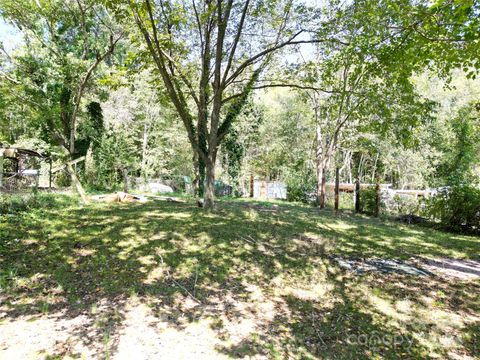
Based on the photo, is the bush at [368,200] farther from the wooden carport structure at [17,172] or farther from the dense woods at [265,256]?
the wooden carport structure at [17,172]

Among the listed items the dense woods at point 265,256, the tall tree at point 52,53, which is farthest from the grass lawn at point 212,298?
the tall tree at point 52,53

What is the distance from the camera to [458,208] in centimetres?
898

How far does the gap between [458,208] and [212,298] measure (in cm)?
830

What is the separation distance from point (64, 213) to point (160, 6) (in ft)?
20.0

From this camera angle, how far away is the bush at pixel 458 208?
8.61 m

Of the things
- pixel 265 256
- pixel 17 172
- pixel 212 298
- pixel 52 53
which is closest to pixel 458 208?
pixel 265 256

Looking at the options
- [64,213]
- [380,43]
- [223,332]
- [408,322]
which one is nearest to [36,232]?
[64,213]

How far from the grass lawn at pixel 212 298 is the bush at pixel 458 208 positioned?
2.85 m

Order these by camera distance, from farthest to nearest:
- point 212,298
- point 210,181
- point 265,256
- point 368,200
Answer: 1. point 368,200
2. point 210,181
3. point 265,256
4. point 212,298

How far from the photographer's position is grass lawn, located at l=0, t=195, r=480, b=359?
2949 millimetres

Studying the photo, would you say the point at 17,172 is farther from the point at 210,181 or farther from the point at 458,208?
the point at 458,208

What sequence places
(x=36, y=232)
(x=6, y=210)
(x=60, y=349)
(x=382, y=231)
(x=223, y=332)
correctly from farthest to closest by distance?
(x=382, y=231) < (x=6, y=210) < (x=36, y=232) < (x=223, y=332) < (x=60, y=349)

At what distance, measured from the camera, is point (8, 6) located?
43.9 ft

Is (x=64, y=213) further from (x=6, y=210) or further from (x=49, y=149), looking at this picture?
(x=49, y=149)
